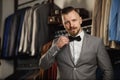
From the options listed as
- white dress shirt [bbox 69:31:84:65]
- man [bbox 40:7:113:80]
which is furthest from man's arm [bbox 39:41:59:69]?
white dress shirt [bbox 69:31:84:65]

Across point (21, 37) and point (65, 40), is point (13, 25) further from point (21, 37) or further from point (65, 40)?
point (65, 40)

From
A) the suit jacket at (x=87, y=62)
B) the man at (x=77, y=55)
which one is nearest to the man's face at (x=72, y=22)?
the man at (x=77, y=55)

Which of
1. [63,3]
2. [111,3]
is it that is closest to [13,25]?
[63,3]

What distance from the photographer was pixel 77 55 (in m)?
2.04

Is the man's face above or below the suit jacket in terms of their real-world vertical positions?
above

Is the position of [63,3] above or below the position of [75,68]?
above

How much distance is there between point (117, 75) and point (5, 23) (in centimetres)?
197

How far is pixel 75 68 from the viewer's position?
1.99 m

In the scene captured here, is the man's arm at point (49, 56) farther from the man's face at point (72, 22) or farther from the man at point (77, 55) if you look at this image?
the man's face at point (72, 22)

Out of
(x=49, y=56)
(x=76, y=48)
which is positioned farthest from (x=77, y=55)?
(x=49, y=56)

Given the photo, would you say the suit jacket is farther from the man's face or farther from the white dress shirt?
the man's face

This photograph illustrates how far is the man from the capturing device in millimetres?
1981

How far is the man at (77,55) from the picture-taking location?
6.50ft

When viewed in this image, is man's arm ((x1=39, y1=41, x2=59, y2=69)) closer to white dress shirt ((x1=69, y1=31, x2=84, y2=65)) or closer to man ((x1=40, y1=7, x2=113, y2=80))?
man ((x1=40, y1=7, x2=113, y2=80))
